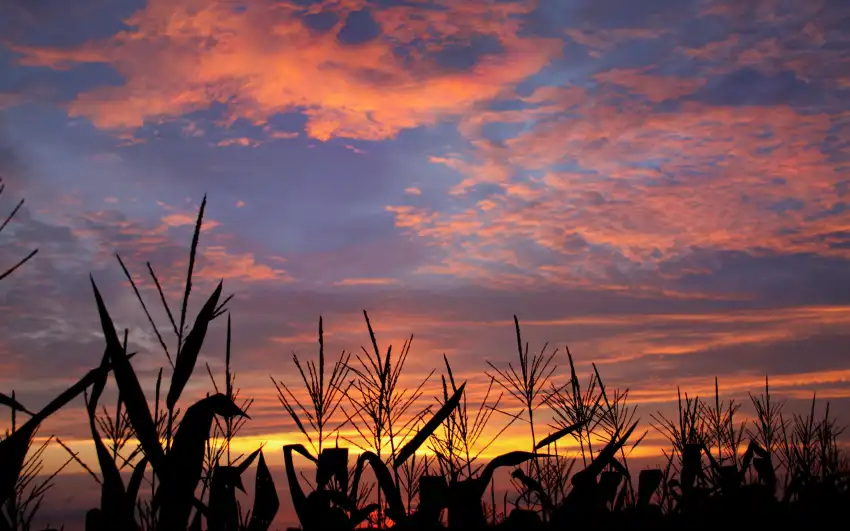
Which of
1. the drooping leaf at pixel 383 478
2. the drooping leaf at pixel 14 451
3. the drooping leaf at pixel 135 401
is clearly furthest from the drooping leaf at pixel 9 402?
the drooping leaf at pixel 383 478

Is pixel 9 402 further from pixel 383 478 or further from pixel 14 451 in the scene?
pixel 383 478

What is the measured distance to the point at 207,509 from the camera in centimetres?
310

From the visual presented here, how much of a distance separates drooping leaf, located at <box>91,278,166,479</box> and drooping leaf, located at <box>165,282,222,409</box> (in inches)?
4.5

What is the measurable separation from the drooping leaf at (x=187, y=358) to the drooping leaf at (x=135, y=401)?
0.38 feet

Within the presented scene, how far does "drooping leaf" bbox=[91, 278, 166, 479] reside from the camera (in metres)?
2.81

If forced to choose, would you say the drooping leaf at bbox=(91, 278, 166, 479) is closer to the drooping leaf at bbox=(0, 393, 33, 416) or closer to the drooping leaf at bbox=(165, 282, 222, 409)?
the drooping leaf at bbox=(165, 282, 222, 409)

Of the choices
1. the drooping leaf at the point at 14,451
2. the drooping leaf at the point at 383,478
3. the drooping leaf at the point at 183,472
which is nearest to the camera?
the drooping leaf at the point at 183,472

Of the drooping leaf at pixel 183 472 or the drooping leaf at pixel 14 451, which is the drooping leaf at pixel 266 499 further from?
the drooping leaf at pixel 14 451

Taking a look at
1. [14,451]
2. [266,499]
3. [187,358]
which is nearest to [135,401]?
[187,358]

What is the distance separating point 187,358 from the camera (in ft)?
9.67

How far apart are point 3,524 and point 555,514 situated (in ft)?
6.99

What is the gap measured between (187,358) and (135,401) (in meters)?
0.25

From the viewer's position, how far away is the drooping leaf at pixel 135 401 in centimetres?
281

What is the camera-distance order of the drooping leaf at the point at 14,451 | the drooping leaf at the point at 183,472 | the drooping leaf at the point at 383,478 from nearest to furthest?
the drooping leaf at the point at 183,472 < the drooping leaf at the point at 14,451 < the drooping leaf at the point at 383,478
